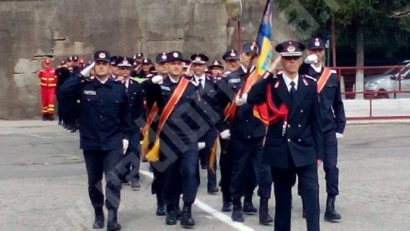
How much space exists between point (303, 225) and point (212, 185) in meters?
2.74

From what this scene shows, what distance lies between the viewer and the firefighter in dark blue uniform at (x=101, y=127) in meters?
10.3

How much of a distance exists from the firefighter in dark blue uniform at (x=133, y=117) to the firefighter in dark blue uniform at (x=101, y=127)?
1.04 m

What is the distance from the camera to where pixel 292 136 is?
8875 mm

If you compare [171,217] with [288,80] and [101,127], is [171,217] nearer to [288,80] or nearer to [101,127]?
[101,127]

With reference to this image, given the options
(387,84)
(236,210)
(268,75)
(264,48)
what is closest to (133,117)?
(236,210)

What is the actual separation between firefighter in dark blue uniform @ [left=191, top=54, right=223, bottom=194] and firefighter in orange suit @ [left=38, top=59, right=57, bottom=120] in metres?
14.2

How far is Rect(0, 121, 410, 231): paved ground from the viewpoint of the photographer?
1078 cm

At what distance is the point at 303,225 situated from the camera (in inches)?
415

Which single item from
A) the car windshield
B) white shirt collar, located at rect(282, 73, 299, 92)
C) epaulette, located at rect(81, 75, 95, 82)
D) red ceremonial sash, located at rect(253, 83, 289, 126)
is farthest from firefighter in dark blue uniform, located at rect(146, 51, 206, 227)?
the car windshield

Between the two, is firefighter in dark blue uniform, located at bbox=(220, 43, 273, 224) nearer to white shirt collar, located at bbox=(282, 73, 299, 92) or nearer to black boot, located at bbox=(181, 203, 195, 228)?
black boot, located at bbox=(181, 203, 195, 228)

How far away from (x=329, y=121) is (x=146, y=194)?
10.8 feet

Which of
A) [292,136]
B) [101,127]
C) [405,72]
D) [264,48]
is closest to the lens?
[292,136]

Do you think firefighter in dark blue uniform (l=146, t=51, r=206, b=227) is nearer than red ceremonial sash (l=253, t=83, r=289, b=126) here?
No

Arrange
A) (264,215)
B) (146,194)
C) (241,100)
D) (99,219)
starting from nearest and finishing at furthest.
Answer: (241,100) < (99,219) < (264,215) < (146,194)
